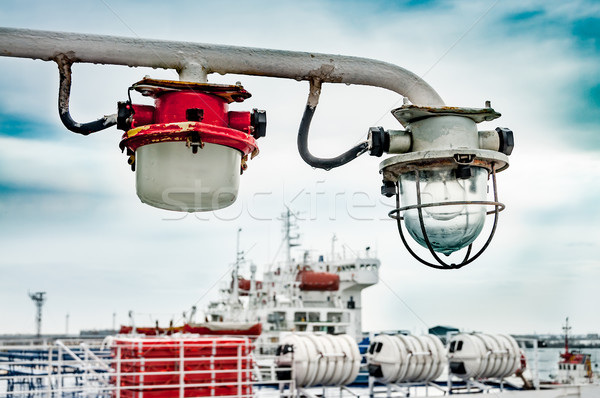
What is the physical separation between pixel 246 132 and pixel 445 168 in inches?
26.6

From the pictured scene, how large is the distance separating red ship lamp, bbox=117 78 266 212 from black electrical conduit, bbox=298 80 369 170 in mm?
178

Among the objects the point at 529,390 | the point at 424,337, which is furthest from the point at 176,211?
the point at 529,390

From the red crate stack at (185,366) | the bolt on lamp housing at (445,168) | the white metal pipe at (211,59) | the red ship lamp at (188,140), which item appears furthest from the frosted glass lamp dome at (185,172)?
the red crate stack at (185,366)

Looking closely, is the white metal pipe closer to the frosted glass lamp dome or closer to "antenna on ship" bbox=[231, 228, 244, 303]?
the frosted glass lamp dome

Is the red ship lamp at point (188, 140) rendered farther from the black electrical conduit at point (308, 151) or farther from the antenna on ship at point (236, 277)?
the antenna on ship at point (236, 277)

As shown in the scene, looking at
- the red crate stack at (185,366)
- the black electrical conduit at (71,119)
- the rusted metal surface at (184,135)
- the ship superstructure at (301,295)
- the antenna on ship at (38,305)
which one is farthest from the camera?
the antenna on ship at (38,305)

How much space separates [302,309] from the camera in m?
24.3

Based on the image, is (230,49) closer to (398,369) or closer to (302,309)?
(398,369)

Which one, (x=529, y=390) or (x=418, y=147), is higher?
(x=418, y=147)

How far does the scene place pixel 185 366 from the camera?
812 centimetres

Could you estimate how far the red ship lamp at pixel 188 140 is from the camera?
184 centimetres

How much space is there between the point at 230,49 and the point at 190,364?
687 cm

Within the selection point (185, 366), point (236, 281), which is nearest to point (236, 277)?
point (236, 281)

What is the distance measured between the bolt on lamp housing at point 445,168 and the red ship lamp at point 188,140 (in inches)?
18.6
